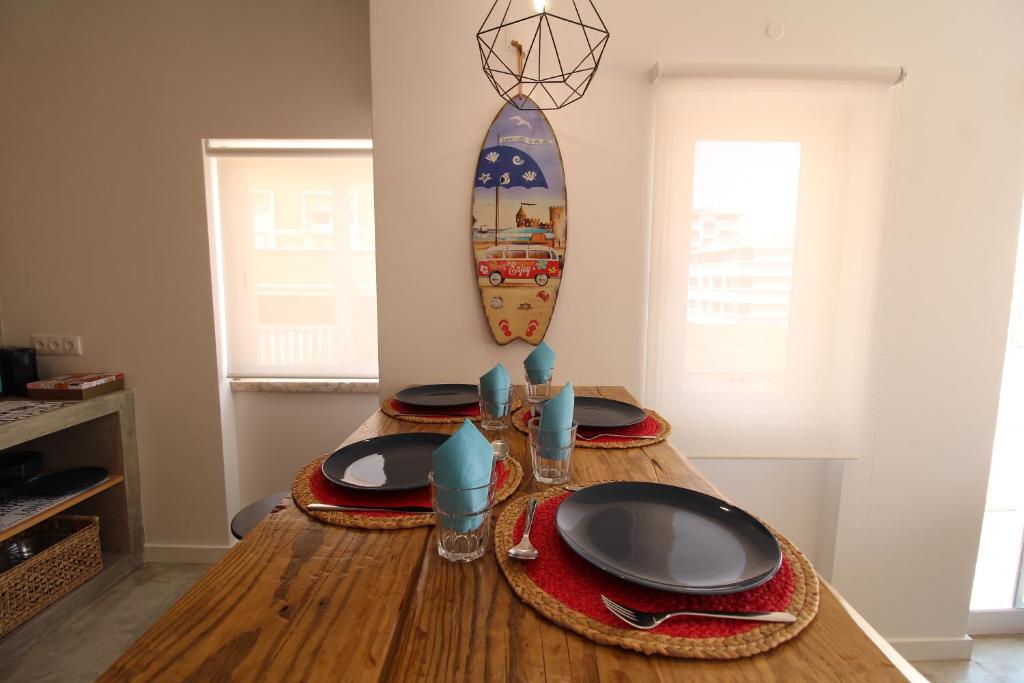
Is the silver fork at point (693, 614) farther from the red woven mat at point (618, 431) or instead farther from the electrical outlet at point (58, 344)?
the electrical outlet at point (58, 344)

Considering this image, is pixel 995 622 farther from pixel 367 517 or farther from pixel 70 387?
pixel 70 387

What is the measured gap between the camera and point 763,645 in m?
0.53

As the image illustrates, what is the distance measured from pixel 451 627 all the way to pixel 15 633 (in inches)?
89.6

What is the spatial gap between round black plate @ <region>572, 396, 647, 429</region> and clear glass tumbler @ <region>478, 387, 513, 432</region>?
169 mm

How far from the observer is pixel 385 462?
38.6 inches

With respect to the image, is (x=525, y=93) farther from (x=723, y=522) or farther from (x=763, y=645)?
(x=763, y=645)

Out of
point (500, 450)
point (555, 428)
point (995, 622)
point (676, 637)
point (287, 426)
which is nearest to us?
point (676, 637)

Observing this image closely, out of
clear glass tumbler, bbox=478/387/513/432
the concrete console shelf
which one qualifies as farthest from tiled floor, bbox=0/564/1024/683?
clear glass tumbler, bbox=478/387/513/432

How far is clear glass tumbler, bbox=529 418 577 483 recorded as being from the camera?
92cm

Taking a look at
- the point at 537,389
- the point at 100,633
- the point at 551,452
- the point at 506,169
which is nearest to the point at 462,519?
the point at 551,452

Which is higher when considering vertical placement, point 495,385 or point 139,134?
point 139,134

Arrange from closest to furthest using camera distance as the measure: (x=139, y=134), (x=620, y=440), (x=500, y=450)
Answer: (x=500, y=450) < (x=620, y=440) < (x=139, y=134)

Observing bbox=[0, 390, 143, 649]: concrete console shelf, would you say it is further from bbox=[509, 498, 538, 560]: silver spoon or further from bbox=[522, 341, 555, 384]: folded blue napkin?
bbox=[509, 498, 538, 560]: silver spoon

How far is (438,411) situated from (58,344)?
2.04 metres
